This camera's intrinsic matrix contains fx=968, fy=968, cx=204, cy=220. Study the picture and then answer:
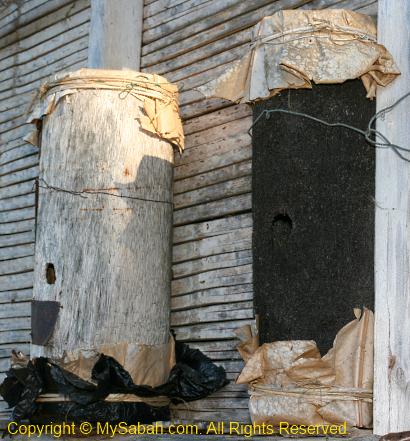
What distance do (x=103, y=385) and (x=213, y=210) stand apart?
4.56 feet

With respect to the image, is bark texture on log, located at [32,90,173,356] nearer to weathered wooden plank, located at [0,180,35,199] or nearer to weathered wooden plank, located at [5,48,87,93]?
weathered wooden plank, located at [5,48,87,93]

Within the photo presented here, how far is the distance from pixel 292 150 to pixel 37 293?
2095 mm

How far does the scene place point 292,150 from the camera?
464cm

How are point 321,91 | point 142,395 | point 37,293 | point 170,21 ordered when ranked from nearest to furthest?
point 321,91
point 142,395
point 37,293
point 170,21

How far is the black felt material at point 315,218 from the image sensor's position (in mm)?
4398

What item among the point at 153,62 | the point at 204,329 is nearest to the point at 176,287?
the point at 204,329

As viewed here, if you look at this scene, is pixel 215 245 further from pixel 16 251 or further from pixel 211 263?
pixel 16 251

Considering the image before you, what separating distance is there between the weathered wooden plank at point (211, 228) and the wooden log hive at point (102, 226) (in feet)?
0.92

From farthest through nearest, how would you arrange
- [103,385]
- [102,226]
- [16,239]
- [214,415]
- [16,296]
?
[16,239]
[16,296]
[214,415]
[102,226]
[103,385]

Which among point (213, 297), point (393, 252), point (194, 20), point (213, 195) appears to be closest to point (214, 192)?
point (213, 195)

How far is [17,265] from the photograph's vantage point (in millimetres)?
7938

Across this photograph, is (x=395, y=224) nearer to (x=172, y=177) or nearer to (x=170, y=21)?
(x=172, y=177)

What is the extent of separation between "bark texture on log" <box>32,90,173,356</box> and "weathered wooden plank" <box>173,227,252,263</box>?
27cm

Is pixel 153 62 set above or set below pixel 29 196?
above
